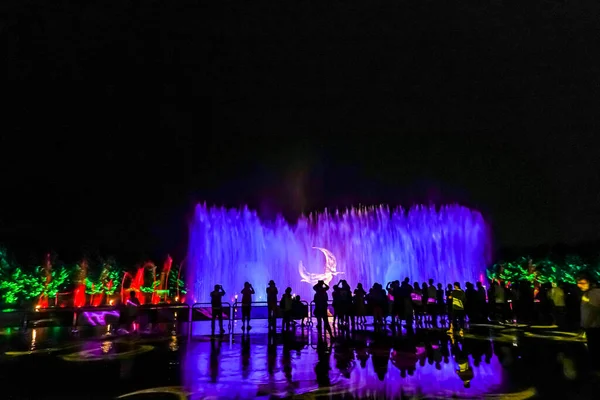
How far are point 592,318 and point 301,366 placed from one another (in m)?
5.90

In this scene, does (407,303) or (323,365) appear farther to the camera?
(407,303)

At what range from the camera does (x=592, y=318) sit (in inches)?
338

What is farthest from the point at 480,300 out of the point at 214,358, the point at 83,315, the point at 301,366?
the point at 83,315

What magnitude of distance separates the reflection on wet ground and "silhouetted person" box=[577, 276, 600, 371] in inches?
17.2

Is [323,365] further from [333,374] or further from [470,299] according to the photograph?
[470,299]

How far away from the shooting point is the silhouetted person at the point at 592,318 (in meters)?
8.55

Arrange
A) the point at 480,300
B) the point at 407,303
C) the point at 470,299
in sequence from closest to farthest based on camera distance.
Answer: the point at 407,303
the point at 470,299
the point at 480,300

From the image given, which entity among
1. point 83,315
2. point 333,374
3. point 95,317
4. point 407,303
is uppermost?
point 407,303

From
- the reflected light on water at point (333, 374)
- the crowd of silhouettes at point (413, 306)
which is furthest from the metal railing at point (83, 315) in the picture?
the reflected light on water at point (333, 374)

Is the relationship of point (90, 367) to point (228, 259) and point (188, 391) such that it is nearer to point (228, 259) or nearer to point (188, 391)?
point (188, 391)

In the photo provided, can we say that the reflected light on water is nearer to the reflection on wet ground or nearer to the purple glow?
the reflection on wet ground

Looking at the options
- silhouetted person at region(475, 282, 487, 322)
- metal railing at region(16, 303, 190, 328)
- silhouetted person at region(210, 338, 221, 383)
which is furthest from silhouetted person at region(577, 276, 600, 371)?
metal railing at region(16, 303, 190, 328)

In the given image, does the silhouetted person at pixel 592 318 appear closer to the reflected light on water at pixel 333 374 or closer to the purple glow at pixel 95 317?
the reflected light on water at pixel 333 374

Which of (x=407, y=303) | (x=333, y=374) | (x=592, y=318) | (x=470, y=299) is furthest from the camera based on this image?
(x=470, y=299)
